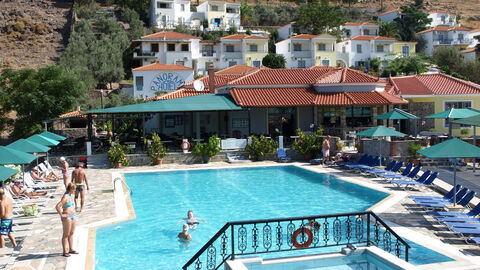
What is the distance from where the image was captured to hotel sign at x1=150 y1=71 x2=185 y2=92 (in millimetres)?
55156

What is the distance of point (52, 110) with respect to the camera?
35469 millimetres

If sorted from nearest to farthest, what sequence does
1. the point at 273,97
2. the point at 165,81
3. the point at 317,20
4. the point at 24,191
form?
the point at 24,191
the point at 273,97
the point at 165,81
the point at 317,20

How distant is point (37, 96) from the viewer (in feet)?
113

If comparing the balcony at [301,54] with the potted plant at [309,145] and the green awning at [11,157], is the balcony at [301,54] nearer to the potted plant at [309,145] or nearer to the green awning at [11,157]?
the potted plant at [309,145]

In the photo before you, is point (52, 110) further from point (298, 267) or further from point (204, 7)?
point (204, 7)

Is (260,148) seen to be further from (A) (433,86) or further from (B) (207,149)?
(A) (433,86)

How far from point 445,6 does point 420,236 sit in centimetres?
14337

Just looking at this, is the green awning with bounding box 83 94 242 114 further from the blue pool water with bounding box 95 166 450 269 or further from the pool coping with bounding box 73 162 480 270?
the pool coping with bounding box 73 162 480 270

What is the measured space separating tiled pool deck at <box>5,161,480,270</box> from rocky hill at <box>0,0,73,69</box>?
217 feet

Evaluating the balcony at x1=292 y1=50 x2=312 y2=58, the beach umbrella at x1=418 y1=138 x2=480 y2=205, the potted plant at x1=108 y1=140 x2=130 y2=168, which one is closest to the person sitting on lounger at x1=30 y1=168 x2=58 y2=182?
the potted plant at x1=108 y1=140 x2=130 y2=168

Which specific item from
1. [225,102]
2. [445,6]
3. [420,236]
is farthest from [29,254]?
[445,6]

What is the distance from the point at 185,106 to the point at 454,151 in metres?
18.6

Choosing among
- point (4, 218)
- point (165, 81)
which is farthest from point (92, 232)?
point (165, 81)

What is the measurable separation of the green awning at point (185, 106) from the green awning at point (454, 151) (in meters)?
16.4
